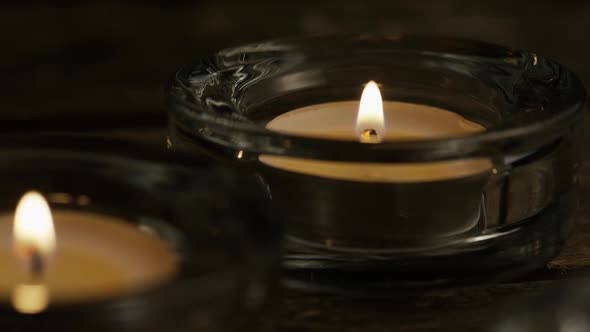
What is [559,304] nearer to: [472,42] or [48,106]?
[472,42]

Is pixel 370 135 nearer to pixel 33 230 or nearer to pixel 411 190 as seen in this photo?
pixel 411 190

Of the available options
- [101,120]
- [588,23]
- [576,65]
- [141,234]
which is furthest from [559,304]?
[588,23]

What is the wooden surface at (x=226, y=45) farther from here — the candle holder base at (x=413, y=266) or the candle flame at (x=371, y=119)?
the candle flame at (x=371, y=119)

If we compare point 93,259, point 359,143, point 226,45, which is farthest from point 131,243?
point 226,45

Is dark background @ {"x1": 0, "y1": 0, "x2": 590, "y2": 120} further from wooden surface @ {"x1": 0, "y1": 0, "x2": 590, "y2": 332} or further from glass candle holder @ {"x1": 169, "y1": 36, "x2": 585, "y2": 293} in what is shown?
glass candle holder @ {"x1": 169, "y1": 36, "x2": 585, "y2": 293}

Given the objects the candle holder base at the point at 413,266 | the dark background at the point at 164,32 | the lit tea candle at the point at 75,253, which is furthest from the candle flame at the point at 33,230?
the dark background at the point at 164,32

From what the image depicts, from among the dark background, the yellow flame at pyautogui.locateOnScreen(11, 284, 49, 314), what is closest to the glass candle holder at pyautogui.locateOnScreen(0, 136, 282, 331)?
the yellow flame at pyautogui.locateOnScreen(11, 284, 49, 314)

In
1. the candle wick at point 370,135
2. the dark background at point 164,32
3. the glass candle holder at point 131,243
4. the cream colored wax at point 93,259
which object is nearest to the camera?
the glass candle holder at point 131,243
